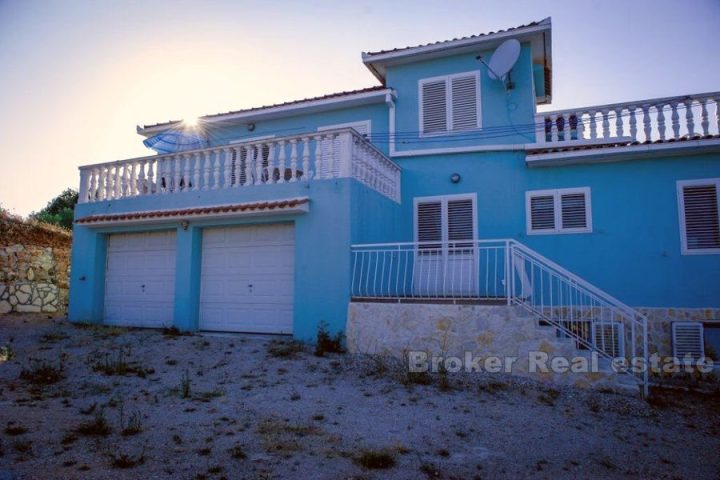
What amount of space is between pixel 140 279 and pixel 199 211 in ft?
8.44

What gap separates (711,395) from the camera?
753 centimetres

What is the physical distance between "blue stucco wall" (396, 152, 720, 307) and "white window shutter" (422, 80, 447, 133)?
1.34m

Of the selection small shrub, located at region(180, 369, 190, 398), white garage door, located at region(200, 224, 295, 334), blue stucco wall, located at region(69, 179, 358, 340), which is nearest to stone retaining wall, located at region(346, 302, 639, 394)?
blue stucco wall, located at region(69, 179, 358, 340)

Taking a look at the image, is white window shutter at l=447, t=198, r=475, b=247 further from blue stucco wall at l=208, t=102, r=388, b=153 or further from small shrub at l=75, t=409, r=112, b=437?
small shrub at l=75, t=409, r=112, b=437

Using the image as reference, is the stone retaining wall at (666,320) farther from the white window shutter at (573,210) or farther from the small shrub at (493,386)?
the small shrub at (493,386)

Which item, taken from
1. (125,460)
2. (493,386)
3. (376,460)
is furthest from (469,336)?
(125,460)

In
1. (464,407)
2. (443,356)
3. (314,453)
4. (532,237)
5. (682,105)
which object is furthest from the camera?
(532,237)

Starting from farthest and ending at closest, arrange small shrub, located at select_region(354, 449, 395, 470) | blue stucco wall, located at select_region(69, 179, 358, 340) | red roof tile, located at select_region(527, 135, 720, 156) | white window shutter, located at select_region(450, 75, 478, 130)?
white window shutter, located at select_region(450, 75, 478, 130) < red roof tile, located at select_region(527, 135, 720, 156) < blue stucco wall, located at select_region(69, 179, 358, 340) < small shrub, located at select_region(354, 449, 395, 470)

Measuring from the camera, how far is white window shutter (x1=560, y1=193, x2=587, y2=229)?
10.1 m

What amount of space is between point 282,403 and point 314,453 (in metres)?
1.69

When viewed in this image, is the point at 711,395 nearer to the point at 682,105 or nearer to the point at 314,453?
the point at 682,105

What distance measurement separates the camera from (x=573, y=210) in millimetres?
10156

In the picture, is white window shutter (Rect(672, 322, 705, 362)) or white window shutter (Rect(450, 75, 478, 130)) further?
white window shutter (Rect(450, 75, 478, 130))

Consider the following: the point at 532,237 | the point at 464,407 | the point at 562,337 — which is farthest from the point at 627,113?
the point at 464,407
